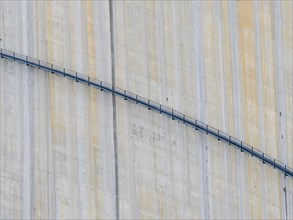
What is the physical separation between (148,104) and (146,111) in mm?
182

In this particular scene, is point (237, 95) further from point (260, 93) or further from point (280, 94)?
point (280, 94)

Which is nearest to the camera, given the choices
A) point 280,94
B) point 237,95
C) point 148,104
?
point 148,104

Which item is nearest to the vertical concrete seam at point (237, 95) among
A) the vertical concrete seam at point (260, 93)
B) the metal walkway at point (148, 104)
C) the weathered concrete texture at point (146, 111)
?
the weathered concrete texture at point (146, 111)

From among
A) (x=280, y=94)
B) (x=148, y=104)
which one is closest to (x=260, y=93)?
(x=280, y=94)

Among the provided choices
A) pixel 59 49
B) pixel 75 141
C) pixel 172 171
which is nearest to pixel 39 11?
pixel 59 49

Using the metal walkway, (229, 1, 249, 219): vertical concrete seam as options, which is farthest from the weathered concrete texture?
the metal walkway

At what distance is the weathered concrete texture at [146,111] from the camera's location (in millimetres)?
25156

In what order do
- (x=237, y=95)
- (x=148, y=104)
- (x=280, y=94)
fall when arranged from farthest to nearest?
(x=280, y=94) → (x=237, y=95) → (x=148, y=104)

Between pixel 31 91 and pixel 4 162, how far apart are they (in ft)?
5.59

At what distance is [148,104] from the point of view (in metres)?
25.3

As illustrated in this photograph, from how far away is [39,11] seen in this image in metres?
25.3

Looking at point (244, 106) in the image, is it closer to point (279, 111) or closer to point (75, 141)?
point (279, 111)

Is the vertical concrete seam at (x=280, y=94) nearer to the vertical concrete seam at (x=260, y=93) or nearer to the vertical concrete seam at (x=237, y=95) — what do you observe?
the vertical concrete seam at (x=260, y=93)

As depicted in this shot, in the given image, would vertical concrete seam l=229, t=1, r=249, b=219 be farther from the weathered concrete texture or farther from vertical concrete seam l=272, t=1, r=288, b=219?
vertical concrete seam l=272, t=1, r=288, b=219
